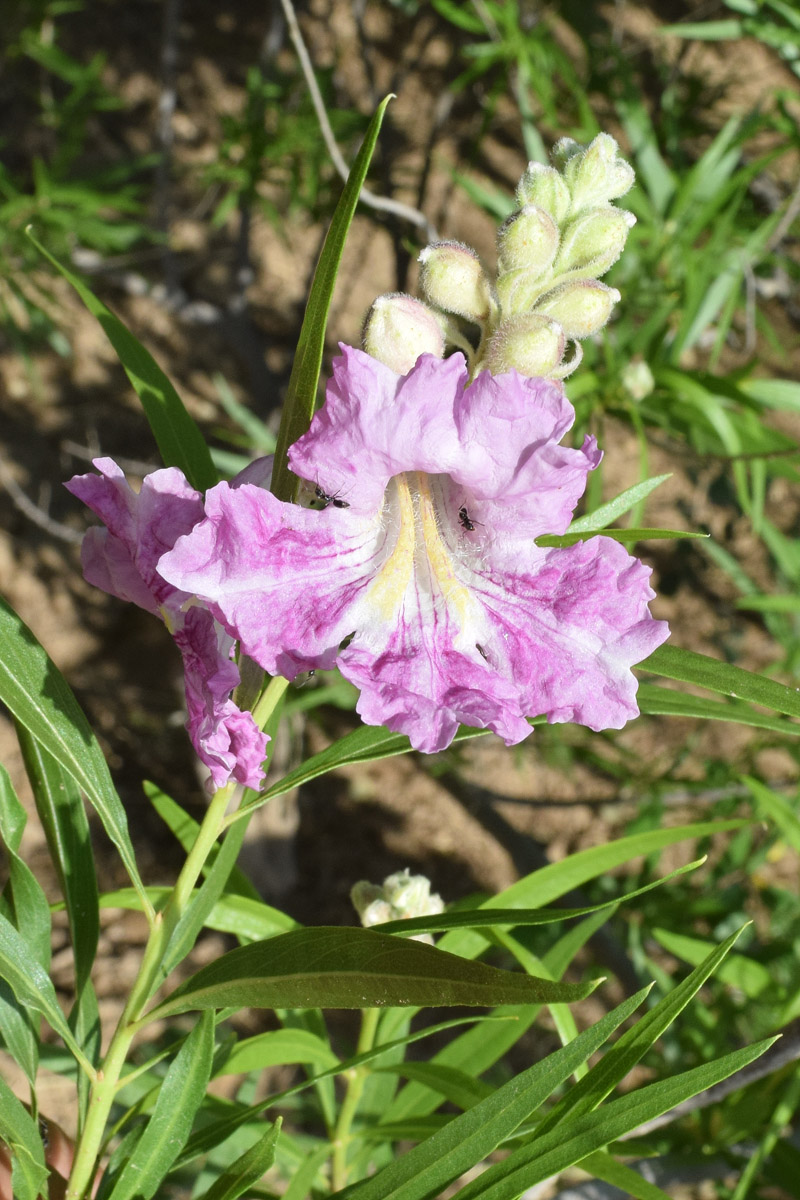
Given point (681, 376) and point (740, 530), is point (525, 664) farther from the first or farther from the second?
point (740, 530)

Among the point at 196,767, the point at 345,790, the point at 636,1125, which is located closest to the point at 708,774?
the point at 345,790

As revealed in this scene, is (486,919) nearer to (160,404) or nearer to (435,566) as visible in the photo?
(435,566)

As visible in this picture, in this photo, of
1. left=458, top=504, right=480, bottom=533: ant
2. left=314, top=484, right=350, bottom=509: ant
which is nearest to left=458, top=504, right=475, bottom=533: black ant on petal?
left=458, top=504, right=480, bottom=533: ant

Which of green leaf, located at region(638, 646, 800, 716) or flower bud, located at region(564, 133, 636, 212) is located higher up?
flower bud, located at region(564, 133, 636, 212)

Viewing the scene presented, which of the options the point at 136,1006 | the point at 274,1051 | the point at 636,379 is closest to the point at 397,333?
the point at 136,1006

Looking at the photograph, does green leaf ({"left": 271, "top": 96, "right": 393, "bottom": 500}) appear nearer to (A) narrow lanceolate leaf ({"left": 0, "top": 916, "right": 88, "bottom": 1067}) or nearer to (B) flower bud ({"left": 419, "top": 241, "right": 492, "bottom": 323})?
(B) flower bud ({"left": 419, "top": 241, "right": 492, "bottom": 323})

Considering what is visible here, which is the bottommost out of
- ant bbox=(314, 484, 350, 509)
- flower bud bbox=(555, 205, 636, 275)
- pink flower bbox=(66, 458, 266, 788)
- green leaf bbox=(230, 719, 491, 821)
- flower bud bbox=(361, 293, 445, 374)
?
green leaf bbox=(230, 719, 491, 821)
